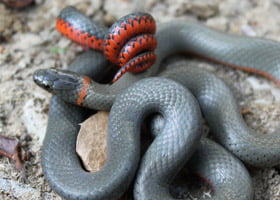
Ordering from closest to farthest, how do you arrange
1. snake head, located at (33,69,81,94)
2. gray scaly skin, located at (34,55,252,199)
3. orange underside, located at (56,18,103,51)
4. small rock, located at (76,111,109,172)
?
gray scaly skin, located at (34,55,252,199)
small rock, located at (76,111,109,172)
snake head, located at (33,69,81,94)
orange underside, located at (56,18,103,51)

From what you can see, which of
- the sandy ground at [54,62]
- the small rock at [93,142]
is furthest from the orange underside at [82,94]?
the sandy ground at [54,62]

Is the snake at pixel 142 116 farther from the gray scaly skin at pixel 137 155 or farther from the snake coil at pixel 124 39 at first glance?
the snake coil at pixel 124 39

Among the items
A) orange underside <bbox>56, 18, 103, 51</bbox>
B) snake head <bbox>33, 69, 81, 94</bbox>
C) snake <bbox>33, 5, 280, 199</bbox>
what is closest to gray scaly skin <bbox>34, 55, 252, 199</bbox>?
snake <bbox>33, 5, 280, 199</bbox>

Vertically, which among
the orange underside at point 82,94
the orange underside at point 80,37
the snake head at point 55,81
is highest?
the orange underside at point 80,37

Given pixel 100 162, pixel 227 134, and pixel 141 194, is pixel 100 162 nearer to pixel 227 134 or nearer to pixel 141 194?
pixel 141 194

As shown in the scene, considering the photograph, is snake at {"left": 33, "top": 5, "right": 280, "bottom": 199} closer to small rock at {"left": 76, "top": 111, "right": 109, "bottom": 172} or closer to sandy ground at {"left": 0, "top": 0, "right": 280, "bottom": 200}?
small rock at {"left": 76, "top": 111, "right": 109, "bottom": 172}

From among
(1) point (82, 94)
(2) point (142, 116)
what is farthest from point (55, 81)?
(2) point (142, 116)

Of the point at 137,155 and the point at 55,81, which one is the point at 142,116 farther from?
the point at 55,81

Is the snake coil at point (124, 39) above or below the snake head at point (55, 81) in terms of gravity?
above
